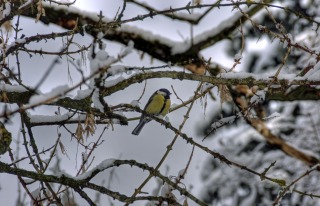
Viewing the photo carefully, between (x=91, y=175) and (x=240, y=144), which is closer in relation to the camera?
(x=91, y=175)

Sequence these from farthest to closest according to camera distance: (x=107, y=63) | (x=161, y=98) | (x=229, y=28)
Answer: (x=229, y=28)
(x=161, y=98)
(x=107, y=63)

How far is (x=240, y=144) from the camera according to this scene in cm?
578

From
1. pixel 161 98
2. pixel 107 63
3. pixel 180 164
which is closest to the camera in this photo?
pixel 107 63

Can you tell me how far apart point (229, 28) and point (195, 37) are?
1.16ft

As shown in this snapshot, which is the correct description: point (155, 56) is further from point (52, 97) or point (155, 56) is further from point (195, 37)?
point (52, 97)

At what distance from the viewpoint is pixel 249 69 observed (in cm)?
562

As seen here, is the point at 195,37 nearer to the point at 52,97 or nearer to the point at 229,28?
the point at 229,28

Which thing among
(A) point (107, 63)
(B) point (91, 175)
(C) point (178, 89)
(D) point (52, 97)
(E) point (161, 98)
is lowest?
(D) point (52, 97)

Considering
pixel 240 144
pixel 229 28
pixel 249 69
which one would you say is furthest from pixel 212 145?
pixel 229 28

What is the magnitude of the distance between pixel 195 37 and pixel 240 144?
4.72 feet

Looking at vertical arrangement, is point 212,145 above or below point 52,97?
above

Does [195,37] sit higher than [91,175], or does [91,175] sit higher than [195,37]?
[195,37]

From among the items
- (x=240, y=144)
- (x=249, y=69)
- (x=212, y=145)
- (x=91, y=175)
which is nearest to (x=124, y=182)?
→ (x=212, y=145)

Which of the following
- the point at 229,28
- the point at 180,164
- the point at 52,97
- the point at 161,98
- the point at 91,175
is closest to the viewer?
the point at 52,97
